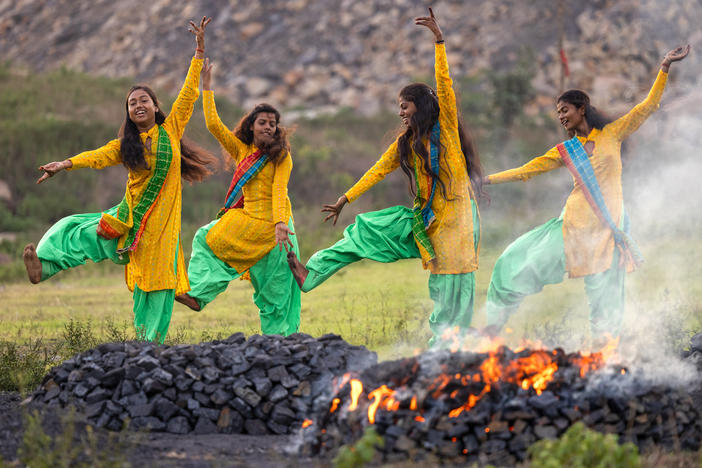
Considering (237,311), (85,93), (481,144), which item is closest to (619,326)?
(237,311)

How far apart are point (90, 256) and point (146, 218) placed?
21.2 inches

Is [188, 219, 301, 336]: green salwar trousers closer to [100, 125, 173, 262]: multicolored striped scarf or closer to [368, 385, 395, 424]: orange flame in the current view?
[100, 125, 173, 262]: multicolored striped scarf

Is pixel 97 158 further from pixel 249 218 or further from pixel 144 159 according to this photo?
pixel 249 218

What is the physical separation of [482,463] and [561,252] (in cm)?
260

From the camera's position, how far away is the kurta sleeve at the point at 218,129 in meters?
7.59

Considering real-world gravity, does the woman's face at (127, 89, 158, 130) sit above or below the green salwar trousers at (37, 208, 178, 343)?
above

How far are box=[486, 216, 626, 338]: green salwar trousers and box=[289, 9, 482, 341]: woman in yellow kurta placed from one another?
0.70 feet

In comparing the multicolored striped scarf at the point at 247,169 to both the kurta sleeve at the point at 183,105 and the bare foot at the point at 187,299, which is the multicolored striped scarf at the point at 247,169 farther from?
the bare foot at the point at 187,299

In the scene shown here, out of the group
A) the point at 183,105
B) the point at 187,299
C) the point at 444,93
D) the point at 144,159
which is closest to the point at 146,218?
the point at 144,159

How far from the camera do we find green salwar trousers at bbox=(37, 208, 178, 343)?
7.27m

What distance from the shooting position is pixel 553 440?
4.96 meters

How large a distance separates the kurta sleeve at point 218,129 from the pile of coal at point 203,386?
2.08m

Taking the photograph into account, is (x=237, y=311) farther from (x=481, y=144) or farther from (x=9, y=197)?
(x=481, y=144)

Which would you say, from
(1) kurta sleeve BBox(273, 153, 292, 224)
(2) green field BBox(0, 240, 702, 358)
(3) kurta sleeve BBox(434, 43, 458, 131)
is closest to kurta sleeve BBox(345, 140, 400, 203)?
(3) kurta sleeve BBox(434, 43, 458, 131)
